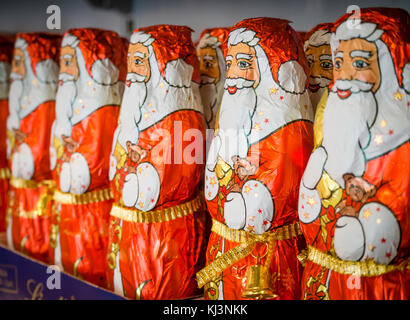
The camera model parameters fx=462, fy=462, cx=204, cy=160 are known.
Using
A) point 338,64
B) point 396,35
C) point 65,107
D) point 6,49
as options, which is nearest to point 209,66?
point 65,107

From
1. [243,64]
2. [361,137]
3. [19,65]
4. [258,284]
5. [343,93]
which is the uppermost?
[19,65]

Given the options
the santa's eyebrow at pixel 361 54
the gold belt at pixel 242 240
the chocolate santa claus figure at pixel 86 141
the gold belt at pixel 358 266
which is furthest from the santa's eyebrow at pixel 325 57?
the chocolate santa claus figure at pixel 86 141

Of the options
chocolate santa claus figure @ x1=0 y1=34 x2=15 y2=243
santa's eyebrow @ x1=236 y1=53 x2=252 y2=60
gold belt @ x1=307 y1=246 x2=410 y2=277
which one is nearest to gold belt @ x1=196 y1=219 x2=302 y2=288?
gold belt @ x1=307 y1=246 x2=410 y2=277

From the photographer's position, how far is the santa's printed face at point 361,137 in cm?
109

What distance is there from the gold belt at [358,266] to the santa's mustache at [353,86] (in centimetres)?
42

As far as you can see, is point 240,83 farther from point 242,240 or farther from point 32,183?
point 32,183

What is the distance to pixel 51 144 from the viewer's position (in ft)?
6.46

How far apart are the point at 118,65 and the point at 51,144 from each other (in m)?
0.45

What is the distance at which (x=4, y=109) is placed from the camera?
8.12 ft

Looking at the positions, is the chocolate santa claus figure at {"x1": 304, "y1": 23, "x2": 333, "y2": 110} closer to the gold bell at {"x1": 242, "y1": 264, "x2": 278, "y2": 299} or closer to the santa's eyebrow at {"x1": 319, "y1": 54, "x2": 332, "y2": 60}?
the santa's eyebrow at {"x1": 319, "y1": 54, "x2": 332, "y2": 60}

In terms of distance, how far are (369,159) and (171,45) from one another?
0.80 meters

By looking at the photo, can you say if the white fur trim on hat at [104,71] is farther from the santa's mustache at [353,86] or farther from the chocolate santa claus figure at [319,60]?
the santa's mustache at [353,86]

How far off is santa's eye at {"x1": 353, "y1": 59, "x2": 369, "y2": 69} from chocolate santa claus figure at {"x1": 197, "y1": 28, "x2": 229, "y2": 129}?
715mm
